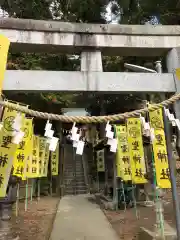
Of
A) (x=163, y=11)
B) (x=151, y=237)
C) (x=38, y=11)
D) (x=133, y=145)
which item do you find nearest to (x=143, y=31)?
(x=133, y=145)

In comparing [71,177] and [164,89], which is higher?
[164,89]

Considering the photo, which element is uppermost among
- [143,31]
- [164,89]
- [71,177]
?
[143,31]

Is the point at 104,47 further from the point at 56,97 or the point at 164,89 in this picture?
the point at 56,97

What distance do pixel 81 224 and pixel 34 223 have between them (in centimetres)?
176

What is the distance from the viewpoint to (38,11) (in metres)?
10.3

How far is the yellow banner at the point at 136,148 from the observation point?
779cm

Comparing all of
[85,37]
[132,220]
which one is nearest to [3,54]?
[85,37]

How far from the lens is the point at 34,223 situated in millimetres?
9297

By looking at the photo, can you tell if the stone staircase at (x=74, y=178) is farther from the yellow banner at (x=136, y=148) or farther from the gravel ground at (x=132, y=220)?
the yellow banner at (x=136, y=148)

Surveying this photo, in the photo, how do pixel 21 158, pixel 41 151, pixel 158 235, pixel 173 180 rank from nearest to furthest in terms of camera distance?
pixel 173 180, pixel 158 235, pixel 21 158, pixel 41 151

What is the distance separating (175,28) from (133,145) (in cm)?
384

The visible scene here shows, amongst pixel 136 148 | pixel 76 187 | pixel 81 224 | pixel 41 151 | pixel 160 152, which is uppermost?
pixel 41 151

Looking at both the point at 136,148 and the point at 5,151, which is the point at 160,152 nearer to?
the point at 136,148

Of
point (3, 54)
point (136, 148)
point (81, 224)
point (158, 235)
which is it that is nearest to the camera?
point (3, 54)
